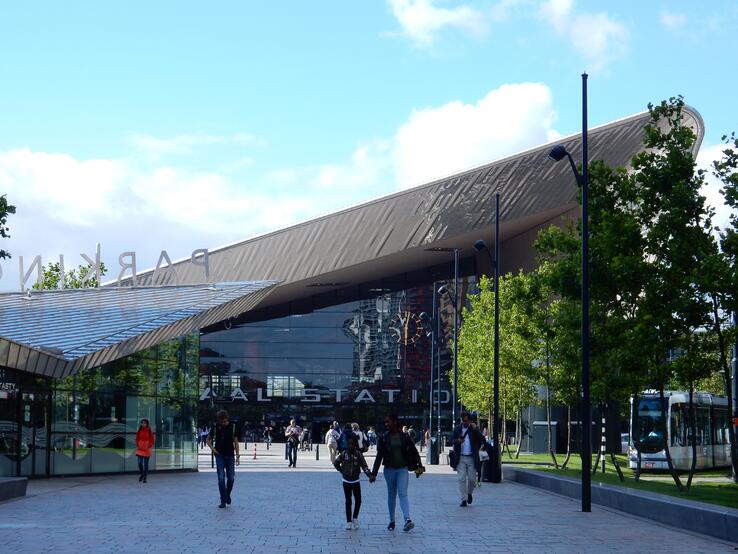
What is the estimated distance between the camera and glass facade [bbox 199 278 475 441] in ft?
264

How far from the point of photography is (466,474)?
22.1 m

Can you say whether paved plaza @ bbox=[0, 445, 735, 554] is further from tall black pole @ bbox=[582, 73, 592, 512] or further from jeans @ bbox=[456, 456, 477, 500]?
tall black pole @ bbox=[582, 73, 592, 512]

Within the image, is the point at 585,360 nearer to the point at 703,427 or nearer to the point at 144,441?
the point at 144,441

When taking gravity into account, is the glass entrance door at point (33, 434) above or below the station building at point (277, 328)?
below

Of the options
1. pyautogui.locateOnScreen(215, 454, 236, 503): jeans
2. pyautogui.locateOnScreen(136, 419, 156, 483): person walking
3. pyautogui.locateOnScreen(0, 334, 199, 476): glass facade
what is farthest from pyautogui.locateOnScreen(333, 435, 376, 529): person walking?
pyautogui.locateOnScreen(0, 334, 199, 476): glass facade

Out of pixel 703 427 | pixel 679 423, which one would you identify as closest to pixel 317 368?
pixel 703 427

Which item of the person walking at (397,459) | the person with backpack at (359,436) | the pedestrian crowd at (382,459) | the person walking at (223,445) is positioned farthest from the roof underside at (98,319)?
the person walking at (397,459)

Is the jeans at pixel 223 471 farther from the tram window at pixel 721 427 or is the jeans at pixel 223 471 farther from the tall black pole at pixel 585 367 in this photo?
the tram window at pixel 721 427

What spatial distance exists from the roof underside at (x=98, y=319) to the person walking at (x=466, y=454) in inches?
439

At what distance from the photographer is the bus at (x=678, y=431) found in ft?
128

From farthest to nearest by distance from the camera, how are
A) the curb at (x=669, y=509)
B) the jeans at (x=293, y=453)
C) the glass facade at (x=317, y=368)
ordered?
the glass facade at (x=317, y=368)
the jeans at (x=293, y=453)
the curb at (x=669, y=509)

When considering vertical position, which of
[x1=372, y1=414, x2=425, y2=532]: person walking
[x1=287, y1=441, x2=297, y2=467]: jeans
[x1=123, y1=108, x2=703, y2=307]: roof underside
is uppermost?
[x1=123, y1=108, x2=703, y2=307]: roof underside

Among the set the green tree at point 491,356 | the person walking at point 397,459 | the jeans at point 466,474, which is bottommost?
the jeans at point 466,474

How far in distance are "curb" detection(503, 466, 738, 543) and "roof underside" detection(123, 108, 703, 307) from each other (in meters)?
37.2
